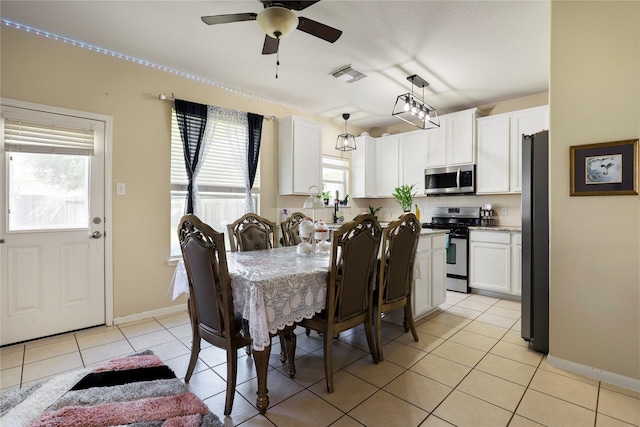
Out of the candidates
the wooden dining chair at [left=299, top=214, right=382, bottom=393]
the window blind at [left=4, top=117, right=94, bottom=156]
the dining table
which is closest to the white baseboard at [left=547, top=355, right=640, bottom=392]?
the wooden dining chair at [left=299, top=214, right=382, bottom=393]

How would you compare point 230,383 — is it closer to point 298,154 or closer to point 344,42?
point 344,42

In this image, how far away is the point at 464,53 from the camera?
300 centimetres

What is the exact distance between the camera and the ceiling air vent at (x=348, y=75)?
132 inches

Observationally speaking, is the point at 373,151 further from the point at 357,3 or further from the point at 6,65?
the point at 6,65

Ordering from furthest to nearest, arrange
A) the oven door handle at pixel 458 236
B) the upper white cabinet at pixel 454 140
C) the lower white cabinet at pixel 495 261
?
1. the upper white cabinet at pixel 454 140
2. the oven door handle at pixel 458 236
3. the lower white cabinet at pixel 495 261

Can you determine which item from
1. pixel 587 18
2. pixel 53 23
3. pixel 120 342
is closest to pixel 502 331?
pixel 587 18

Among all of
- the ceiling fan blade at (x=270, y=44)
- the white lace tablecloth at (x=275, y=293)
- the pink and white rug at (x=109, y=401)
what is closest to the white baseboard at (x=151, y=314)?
the pink and white rug at (x=109, y=401)

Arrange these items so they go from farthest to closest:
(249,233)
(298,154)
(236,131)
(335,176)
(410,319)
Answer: (335,176) < (298,154) < (236,131) < (249,233) < (410,319)

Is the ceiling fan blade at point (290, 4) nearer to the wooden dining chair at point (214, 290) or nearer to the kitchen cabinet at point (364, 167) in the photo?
the wooden dining chair at point (214, 290)

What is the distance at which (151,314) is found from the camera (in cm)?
328

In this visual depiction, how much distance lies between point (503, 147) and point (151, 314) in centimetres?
470

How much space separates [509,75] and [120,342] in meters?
4.76

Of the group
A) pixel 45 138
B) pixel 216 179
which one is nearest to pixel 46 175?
pixel 45 138

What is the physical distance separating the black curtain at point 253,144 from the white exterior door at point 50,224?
5.19 ft
